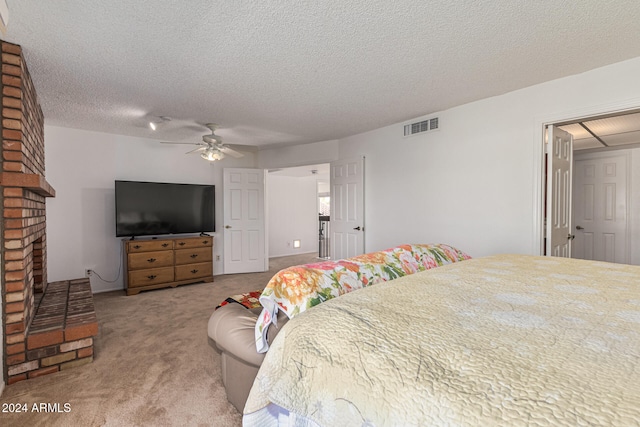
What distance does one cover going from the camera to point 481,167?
3.21 meters

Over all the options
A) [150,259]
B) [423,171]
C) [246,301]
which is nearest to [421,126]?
[423,171]

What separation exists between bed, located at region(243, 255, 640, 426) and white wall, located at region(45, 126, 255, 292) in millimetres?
4469

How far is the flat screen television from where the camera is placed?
4.36 metres

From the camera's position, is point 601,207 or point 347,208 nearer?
point 347,208

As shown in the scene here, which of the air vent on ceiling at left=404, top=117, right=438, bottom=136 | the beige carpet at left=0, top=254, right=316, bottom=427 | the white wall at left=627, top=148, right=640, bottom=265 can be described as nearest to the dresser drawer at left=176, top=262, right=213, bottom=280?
the beige carpet at left=0, top=254, right=316, bottom=427

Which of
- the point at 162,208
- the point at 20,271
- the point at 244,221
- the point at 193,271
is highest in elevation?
the point at 162,208

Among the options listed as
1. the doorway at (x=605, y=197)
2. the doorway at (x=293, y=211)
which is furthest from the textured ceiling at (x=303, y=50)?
the doorway at (x=293, y=211)

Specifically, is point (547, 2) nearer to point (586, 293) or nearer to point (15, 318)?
point (586, 293)

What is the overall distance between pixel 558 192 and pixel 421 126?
5.13 ft

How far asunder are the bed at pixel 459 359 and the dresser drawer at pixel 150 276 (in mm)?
3909

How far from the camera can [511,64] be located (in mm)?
2373

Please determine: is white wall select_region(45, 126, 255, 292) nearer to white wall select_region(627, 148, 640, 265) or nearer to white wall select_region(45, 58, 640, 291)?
white wall select_region(45, 58, 640, 291)

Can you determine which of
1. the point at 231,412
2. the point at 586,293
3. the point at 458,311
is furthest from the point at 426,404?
the point at 231,412

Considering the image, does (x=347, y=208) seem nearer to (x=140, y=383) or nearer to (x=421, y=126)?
(x=421, y=126)
